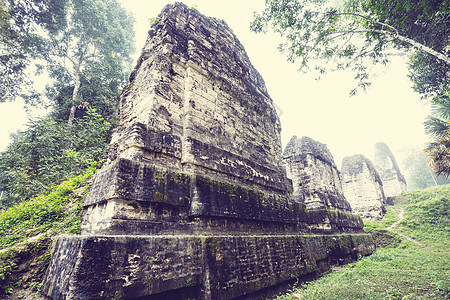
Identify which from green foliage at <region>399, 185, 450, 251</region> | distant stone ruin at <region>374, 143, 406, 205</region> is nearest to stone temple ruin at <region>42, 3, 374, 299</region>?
green foliage at <region>399, 185, 450, 251</region>

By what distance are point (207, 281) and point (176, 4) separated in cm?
545

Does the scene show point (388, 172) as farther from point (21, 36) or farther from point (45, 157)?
point (21, 36)

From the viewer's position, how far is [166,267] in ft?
7.48

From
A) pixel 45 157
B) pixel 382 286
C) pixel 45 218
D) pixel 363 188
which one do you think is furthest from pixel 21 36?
pixel 363 188

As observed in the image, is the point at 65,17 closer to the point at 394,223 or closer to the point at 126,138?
the point at 126,138

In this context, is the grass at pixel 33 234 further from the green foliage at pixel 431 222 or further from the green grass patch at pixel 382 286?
the green foliage at pixel 431 222

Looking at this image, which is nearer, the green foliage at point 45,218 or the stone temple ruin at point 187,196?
the stone temple ruin at point 187,196

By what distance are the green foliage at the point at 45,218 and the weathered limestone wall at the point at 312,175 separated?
6685 millimetres

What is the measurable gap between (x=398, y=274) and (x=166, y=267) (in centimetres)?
564

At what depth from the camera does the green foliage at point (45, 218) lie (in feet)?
9.55

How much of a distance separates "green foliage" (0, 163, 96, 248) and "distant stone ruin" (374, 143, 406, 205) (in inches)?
1057

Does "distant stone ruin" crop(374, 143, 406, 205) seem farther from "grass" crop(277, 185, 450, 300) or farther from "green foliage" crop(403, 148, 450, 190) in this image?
"green foliage" crop(403, 148, 450, 190)

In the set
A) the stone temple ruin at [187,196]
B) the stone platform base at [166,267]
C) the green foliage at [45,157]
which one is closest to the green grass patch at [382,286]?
the stone temple ruin at [187,196]

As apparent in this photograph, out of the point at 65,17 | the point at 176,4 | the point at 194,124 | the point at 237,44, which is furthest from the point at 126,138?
the point at 65,17
